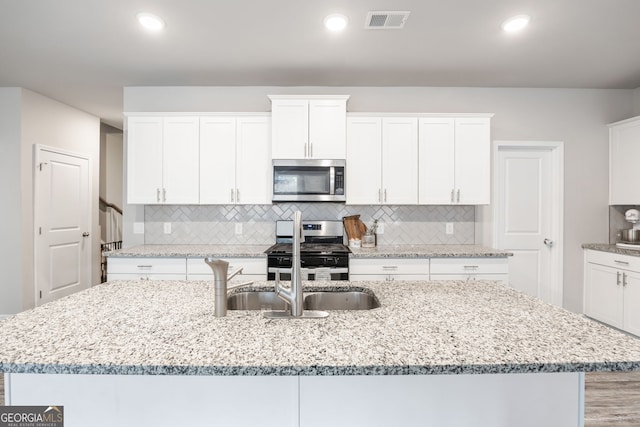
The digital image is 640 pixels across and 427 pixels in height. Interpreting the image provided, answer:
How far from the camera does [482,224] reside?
3.89m

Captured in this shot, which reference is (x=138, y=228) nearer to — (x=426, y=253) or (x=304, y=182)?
(x=304, y=182)

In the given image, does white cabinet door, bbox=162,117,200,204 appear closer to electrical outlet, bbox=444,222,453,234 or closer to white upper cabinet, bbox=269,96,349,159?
white upper cabinet, bbox=269,96,349,159

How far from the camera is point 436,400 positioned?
3.50ft

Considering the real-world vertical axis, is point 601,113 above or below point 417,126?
above

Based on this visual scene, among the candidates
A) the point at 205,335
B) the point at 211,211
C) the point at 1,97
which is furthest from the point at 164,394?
the point at 1,97

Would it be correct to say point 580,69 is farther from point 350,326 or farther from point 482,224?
point 350,326

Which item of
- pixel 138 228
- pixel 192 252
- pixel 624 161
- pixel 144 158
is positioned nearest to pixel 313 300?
pixel 192 252

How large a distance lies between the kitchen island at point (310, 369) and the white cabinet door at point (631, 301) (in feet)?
9.31

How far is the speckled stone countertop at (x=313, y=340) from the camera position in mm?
915

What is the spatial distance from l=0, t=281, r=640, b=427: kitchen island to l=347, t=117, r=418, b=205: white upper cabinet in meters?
2.37

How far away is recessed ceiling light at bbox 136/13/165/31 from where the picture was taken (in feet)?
8.17

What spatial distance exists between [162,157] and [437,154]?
2725 mm

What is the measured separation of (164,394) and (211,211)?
117 inches

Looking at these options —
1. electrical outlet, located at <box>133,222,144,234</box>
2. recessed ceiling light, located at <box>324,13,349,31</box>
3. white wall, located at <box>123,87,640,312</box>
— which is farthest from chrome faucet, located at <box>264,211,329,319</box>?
electrical outlet, located at <box>133,222,144,234</box>
